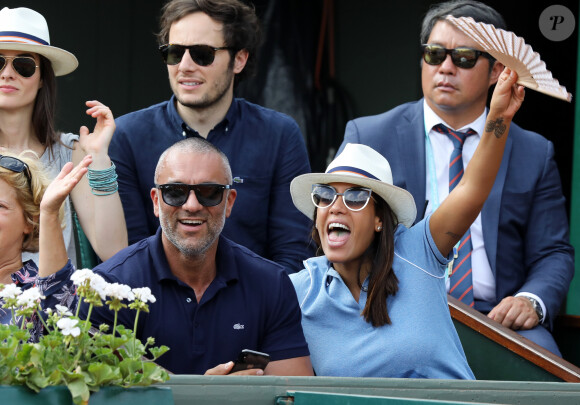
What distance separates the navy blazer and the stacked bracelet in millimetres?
1081

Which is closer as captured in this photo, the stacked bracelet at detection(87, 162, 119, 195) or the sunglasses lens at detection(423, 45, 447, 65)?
the stacked bracelet at detection(87, 162, 119, 195)

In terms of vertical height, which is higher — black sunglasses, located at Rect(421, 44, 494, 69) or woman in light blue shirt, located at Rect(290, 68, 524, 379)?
black sunglasses, located at Rect(421, 44, 494, 69)

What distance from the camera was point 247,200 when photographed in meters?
4.34

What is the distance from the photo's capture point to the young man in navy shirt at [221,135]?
4.32 metres

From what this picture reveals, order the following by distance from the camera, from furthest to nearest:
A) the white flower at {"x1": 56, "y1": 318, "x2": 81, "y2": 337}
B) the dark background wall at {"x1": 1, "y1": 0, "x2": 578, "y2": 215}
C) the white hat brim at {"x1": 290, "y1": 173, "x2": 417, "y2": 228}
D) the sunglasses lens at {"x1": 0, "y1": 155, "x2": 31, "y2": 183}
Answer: the dark background wall at {"x1": 1, "y1": 0, "x2": 578, "y2": 215} < the white hat brim at {"x1": 290, "y1": 173, "x2": 417, "y2": 228} < the sunglasses lens at {"x1": 0, "y1": 155, "x2": 31, "y2": 183} < the white flower at {"x1": 56, "y1": 318, "x2": 81, "y2": 337}

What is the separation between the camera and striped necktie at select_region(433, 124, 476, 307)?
441cm

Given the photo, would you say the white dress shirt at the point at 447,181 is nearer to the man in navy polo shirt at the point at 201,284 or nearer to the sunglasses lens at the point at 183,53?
the sunglasses lens at the point at 183,53

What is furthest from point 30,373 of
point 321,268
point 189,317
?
point 321,268

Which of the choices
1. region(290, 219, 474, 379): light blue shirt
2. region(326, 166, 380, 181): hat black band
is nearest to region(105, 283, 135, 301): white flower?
region(290, 219, 474, 379): light blue shirt

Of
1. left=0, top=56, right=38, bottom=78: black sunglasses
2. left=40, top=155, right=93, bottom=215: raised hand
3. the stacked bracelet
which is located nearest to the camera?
left=40, top=155, right=93, bottom=215: raised hand

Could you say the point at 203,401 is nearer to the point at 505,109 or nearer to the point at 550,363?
the point at 505,109

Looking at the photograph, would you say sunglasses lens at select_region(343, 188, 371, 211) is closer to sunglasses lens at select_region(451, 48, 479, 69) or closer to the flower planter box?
sunglasses lens at select_region(451, 48, 479, 69)

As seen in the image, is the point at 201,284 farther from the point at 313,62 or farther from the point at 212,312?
the point at 313,62

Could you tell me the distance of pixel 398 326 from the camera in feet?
Answer: 11.6
